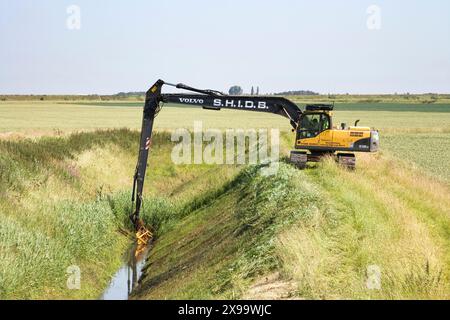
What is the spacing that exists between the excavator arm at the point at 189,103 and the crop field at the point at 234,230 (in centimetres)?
165

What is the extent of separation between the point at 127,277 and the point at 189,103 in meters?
6.85

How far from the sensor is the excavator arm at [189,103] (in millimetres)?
21141

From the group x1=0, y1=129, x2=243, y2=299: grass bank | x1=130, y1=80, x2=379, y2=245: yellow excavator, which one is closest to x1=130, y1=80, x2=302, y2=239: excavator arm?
x1=130, y1=80, x2=379, y2=245: yellow excavator

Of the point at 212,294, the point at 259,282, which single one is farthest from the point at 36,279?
the point at 259,282

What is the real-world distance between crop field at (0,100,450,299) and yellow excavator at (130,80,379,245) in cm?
96

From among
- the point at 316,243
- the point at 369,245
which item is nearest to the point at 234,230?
the point at 316,243

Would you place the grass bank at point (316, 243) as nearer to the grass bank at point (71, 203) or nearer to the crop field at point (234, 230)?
the crop field at point (234, 230)

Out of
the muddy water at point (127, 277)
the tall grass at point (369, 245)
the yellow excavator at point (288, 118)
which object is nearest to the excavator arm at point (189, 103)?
the yellow excavator at point (288, 118)

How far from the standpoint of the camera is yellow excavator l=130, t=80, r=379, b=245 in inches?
836

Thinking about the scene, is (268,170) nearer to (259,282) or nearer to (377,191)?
→ (377,191)

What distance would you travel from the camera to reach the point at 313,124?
22469 millimetres

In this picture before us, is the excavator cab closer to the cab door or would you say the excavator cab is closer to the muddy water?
the cab door

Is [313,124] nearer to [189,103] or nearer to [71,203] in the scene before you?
[189,103]
